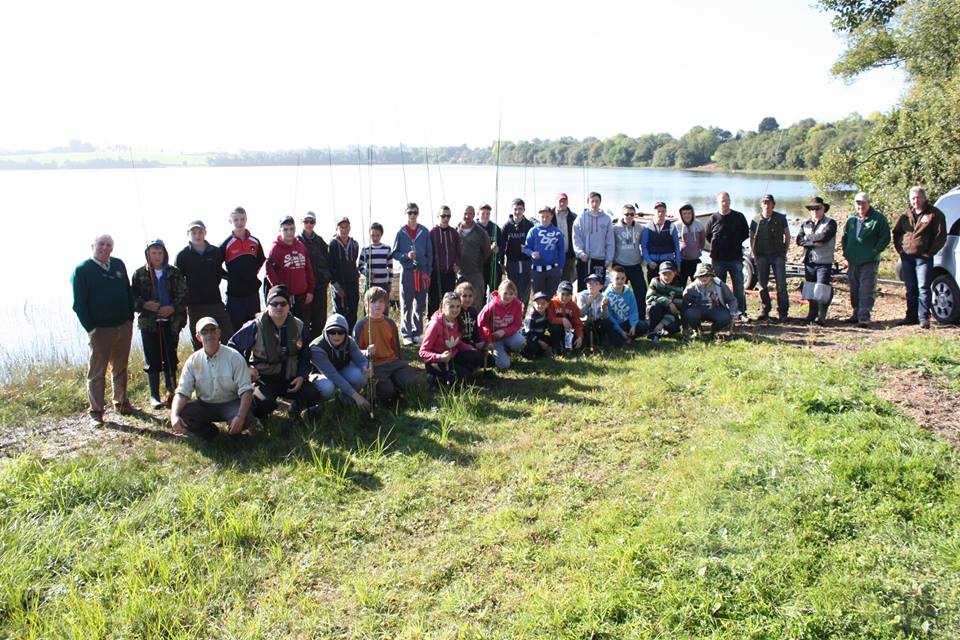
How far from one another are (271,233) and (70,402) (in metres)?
12.4

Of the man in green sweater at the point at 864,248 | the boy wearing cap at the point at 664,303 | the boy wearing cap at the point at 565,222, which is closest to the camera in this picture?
the boy wearing cap at the point at 664,303

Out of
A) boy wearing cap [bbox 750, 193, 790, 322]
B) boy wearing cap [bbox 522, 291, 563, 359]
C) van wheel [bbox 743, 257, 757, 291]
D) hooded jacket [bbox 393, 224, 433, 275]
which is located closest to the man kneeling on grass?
hooded jacket [bbox 393, 224, 433, 275]

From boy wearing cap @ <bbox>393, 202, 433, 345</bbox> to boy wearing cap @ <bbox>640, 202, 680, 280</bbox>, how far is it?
2957 millimetres

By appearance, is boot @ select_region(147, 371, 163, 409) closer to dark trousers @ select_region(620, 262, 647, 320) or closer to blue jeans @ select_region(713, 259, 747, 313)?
dark trousers @ select_region(620, 262, 647, 320)

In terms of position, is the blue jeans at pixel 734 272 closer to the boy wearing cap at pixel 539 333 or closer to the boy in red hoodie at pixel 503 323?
the boy wearing cap at pixel 539 333

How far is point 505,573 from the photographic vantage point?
3.87 metres

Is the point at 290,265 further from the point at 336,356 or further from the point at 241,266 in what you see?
the point at 336,356

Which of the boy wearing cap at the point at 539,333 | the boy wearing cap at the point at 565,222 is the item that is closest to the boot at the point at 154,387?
the boy wearing cap at the point at 539,333

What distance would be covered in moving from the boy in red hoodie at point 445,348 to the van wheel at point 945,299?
19.5 feet

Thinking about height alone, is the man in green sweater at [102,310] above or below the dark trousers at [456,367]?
above

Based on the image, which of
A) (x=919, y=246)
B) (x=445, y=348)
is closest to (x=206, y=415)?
(x=445, y=348)

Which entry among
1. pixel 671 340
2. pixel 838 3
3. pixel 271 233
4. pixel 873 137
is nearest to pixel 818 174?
pixel 873 137

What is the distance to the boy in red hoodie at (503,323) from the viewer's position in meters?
7.68

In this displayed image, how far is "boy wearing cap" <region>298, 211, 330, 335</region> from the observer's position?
26.4 ft
